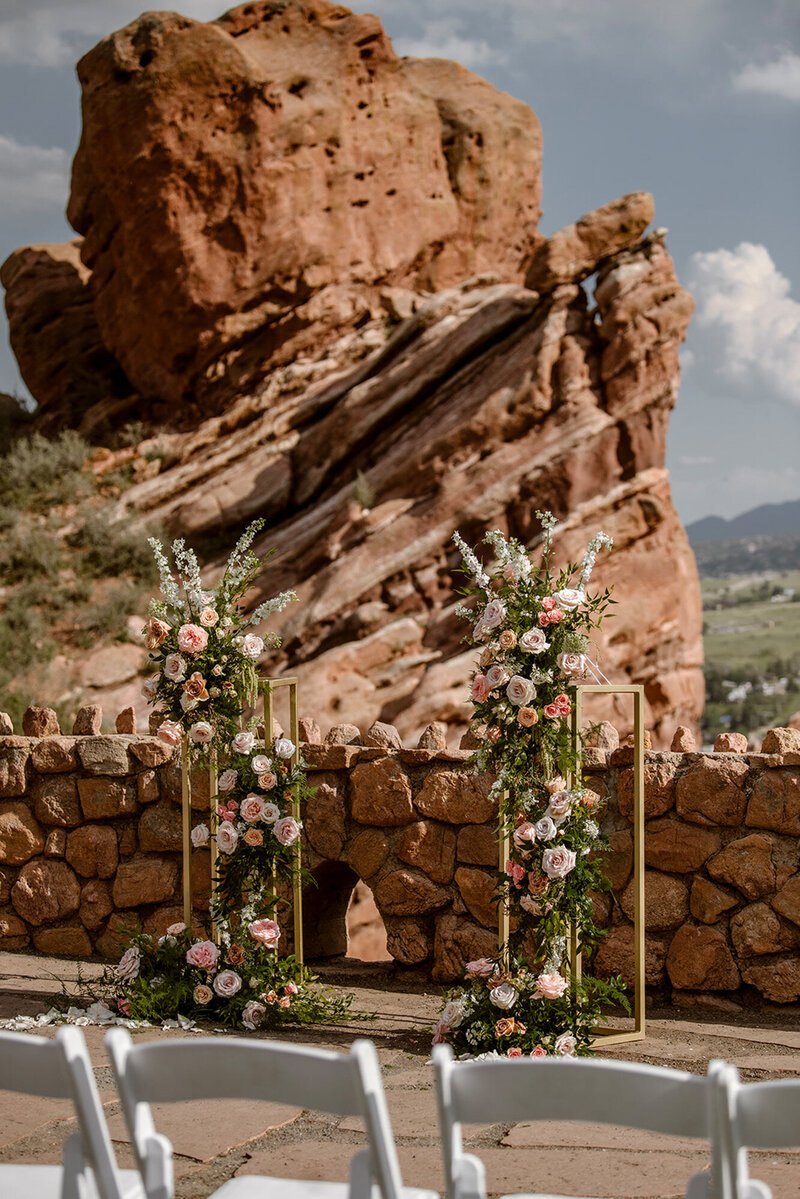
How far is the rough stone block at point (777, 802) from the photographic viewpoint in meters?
5.86

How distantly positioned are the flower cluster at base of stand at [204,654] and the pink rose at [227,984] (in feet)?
3.59

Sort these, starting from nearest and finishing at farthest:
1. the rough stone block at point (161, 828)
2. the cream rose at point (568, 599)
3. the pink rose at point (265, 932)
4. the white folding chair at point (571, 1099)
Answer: the white folding chair at point (571, 1099) → the cream rose at point (568, 599) → the pink rose at point (265, 932) → the rough stone block at point (161, 828)

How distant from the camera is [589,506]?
12.5 m

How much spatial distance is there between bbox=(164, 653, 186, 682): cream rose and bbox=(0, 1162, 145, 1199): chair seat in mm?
3182

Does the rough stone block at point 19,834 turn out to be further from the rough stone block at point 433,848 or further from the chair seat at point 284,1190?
the chair seat at point 284,1190

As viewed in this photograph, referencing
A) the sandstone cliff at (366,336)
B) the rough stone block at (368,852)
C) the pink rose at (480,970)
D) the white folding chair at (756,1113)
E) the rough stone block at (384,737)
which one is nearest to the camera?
the white folding chair at (756,1113)

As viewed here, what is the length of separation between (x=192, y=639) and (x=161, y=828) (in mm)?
1820

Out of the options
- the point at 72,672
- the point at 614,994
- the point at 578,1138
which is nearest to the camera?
the point at 578,1138

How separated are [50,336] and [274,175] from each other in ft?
18.1

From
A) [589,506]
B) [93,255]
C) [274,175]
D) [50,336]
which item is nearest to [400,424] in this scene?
[589,506]

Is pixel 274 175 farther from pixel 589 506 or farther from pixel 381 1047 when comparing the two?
pixel 381 1047

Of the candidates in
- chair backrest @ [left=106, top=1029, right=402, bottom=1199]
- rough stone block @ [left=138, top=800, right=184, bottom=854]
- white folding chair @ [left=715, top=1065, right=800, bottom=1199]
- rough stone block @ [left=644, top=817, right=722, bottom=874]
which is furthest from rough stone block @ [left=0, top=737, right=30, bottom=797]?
white folding chair @ [left=715, top=1065, right=800, bottom=1199]

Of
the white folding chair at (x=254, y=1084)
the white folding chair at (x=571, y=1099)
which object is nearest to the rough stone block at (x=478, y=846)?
the white folding chair at (x=254, y=1084)

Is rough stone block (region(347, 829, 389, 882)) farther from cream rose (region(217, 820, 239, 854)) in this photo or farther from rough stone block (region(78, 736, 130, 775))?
rough stone block (region(78, 736, 130, 775))
